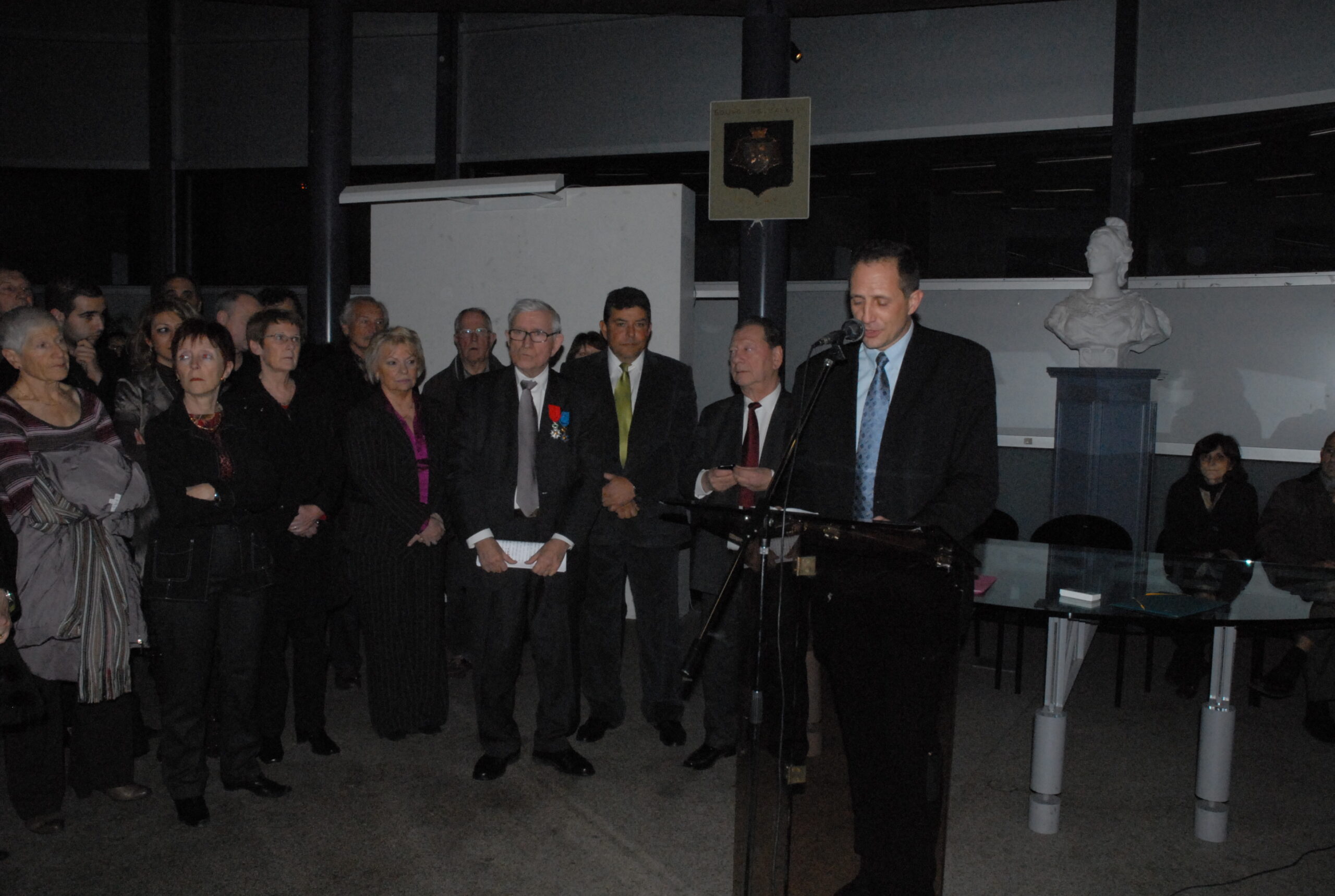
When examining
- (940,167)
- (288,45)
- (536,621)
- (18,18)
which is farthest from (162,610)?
(18,18)

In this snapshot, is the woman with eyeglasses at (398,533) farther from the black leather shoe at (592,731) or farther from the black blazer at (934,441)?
the black blazer at (934,441)

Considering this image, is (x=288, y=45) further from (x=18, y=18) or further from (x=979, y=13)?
(x=979, y=13)

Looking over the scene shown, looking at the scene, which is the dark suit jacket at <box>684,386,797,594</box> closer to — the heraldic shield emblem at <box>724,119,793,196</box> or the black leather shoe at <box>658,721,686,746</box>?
the black leather shoe at <box>658,721,686,746</box>

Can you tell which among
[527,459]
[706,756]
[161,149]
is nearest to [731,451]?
[527,459]

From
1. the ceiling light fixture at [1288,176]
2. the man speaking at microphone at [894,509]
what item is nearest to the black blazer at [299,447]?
the man speaking at microphone at [894,509]

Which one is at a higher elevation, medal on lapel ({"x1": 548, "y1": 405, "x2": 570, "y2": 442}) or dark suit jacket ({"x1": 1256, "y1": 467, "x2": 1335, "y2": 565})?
medal on lapel ({"x1": 548, "y1": 405, "x2": 570, "y2": 442})

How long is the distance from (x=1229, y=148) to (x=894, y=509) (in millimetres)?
5132

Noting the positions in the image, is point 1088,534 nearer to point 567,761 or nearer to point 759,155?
point 759,155

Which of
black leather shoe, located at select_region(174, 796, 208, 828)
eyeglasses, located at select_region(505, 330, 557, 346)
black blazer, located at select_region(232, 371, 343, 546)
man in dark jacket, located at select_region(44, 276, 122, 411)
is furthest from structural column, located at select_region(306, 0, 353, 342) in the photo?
black leather shoe, located at select_region(174, 796, 208, 828)

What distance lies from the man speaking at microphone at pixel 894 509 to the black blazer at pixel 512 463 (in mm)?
1161

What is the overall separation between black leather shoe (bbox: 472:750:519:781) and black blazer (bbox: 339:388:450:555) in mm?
868

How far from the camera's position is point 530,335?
140 inches

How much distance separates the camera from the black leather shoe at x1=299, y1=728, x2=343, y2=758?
378cm

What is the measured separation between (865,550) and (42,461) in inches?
97.1
